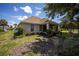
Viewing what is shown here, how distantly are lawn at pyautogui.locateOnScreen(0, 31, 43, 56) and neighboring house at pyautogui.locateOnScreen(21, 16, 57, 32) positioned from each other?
11cm

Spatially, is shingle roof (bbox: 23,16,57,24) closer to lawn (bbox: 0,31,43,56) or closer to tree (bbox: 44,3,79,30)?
tree (bbox: 44,3,79,30)

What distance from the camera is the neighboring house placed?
3730mm

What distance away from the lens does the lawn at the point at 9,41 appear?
3.73 m

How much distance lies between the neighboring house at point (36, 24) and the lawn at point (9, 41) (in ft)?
0.36

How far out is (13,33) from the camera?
3746mm

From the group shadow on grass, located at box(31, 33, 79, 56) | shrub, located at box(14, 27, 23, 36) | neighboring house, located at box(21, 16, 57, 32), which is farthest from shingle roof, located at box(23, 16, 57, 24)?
shadow on grass, located at box(31, 33, 79, 56)

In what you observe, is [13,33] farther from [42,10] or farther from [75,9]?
[75,9]

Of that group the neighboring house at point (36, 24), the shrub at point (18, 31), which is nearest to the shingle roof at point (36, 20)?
the neighboring house at point (36, 24)

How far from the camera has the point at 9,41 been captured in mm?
3754

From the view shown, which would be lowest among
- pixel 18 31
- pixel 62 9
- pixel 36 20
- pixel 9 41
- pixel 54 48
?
pixel 54 48

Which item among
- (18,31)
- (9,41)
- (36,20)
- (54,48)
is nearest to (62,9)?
(36,20)

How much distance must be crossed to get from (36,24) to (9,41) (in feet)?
1.44

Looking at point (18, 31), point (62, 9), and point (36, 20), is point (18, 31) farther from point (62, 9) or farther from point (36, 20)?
point (62, 9)

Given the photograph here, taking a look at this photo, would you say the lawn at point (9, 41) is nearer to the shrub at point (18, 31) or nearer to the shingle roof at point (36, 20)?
the shrub at point (18, 31)
